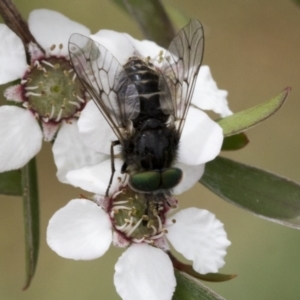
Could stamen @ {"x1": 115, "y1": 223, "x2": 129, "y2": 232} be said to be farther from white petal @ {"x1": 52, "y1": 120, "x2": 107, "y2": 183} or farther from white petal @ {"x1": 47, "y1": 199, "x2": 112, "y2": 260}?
white petal @ {"x1": 52, "y1": 120, "x2": 107, "y2": 183}

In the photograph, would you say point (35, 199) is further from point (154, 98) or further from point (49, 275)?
point (49, 275)

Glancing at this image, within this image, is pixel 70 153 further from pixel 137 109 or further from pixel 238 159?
pixel 238 159

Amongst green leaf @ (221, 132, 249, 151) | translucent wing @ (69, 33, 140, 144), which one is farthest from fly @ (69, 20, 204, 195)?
green leaf @ (221, 132, 249, 151)

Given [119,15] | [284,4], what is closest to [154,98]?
[119,15]

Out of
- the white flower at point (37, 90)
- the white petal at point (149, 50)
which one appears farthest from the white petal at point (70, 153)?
the white petal at point (149, 50)

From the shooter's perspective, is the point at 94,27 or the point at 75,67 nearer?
the point at 75,67

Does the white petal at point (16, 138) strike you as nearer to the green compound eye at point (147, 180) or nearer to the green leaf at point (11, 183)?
the green leaf at point (11, 183)
